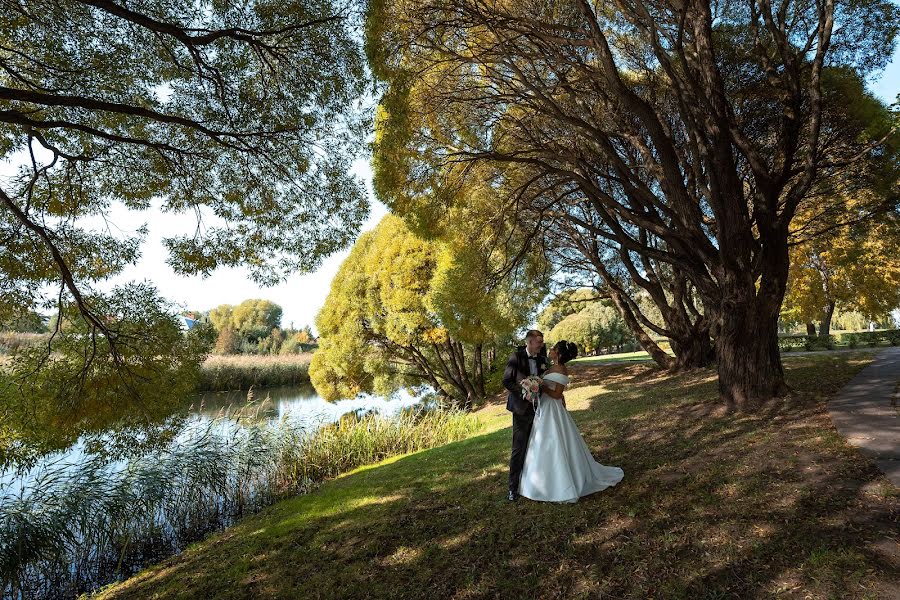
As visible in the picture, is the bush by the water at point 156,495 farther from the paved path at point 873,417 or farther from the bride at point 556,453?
the paved path at point 873,417

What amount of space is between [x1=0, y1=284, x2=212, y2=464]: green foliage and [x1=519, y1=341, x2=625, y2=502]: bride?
4.73 metres

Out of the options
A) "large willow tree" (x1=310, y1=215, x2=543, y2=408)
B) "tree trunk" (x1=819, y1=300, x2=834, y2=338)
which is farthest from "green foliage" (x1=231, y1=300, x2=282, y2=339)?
"tree trunk" (x1=819, y1=300, x2=834, y2=338)

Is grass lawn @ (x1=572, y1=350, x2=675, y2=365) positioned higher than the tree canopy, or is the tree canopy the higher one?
the tree canopy

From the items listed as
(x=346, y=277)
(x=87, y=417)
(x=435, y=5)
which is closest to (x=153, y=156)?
(x=87, y=417)

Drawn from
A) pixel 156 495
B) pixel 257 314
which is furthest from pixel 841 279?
pixel 257 314

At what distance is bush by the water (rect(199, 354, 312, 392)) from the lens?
2147 cm

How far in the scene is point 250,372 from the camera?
23.2 metres

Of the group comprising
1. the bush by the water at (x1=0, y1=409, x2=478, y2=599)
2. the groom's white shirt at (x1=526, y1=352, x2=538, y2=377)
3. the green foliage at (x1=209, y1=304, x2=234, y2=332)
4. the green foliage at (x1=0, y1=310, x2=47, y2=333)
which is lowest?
the bush by the water at (x1=0, y1=409, x2=478, y2=599)

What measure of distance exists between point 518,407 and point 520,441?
0.42 metres

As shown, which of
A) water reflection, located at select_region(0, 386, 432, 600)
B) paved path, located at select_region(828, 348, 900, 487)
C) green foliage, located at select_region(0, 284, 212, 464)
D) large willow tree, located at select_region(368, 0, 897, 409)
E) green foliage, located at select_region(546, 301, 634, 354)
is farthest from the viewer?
green foliage, located at select_region(546, 301, 634, 354)

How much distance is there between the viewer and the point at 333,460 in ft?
28.6

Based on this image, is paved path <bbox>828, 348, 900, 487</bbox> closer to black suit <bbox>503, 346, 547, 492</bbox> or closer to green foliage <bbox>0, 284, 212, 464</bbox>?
black suit <bbox>503, 346, 547, 492</bbox>

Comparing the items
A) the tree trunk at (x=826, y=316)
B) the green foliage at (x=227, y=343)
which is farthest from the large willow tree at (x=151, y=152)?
the green foliage at (x=227, y=343)

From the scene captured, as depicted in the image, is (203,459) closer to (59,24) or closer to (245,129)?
(245,129)
